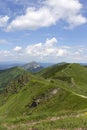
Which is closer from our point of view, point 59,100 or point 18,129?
point 18,129

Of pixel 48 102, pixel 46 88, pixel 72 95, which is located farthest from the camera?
pixel 46 88

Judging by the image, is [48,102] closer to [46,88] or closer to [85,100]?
[46,88]

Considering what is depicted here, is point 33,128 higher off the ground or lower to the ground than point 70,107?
higher

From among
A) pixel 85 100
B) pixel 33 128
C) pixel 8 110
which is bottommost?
pixel 8 110

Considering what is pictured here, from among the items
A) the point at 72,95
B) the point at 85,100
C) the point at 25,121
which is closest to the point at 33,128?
the point at 25,121

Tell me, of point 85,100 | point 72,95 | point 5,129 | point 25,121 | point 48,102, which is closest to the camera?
point 5,129

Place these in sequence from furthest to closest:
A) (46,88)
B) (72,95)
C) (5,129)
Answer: (46,88) → (72,95) → (5,129)

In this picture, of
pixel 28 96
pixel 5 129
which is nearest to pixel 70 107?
pixel 28 96

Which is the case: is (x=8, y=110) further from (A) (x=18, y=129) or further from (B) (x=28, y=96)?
(A) (x=18, y=129)

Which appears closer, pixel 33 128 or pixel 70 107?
pixel 33 128
